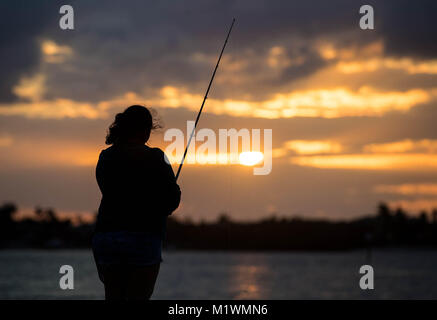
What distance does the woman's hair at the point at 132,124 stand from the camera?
13.8 feet

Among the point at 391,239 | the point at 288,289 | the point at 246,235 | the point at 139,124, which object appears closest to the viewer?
the point at 139,124

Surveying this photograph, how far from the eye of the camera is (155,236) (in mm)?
4000

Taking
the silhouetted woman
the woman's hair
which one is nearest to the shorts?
the silhouetted woman

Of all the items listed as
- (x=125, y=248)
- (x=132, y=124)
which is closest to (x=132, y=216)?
(x=125, y=248)

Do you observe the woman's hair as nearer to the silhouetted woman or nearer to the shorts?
the silhouetted woman

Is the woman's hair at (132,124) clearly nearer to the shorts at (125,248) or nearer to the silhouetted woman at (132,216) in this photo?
the silhouetted woman at (132,216)

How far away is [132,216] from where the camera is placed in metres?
3.99

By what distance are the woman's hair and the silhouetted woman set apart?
0.10 meters

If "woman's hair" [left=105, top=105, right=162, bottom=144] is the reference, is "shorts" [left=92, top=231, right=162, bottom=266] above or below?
below

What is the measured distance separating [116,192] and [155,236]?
0.36m

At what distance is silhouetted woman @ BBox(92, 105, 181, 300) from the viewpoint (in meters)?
3.96
